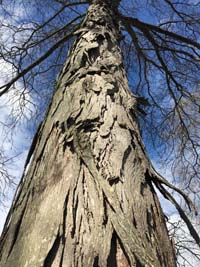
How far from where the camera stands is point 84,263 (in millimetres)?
1071

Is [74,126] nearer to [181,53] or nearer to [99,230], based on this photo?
[99,230]

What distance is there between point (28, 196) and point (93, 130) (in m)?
0.46

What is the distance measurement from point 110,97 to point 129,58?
160 inches

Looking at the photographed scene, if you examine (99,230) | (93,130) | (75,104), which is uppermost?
(75,104)

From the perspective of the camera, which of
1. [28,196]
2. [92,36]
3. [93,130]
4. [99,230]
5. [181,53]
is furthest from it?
[181,53]

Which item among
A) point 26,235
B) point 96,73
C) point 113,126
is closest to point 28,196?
point 26,235

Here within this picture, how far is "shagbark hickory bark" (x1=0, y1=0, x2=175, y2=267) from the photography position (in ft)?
3.72

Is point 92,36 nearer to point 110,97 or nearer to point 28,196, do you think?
point 110,97

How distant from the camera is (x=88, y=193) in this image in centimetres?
134

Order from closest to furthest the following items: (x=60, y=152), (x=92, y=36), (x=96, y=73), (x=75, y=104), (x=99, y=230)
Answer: (x=99, y=230) < (x=60, y=152) < (x=75, y=104) < (x=96, y=73) < (x=92, y=36)

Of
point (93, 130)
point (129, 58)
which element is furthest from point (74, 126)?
point (129, 58)

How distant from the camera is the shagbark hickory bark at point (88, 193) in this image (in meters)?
1.13

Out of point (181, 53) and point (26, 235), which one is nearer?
point (26, 235)

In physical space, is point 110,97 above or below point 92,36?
below
